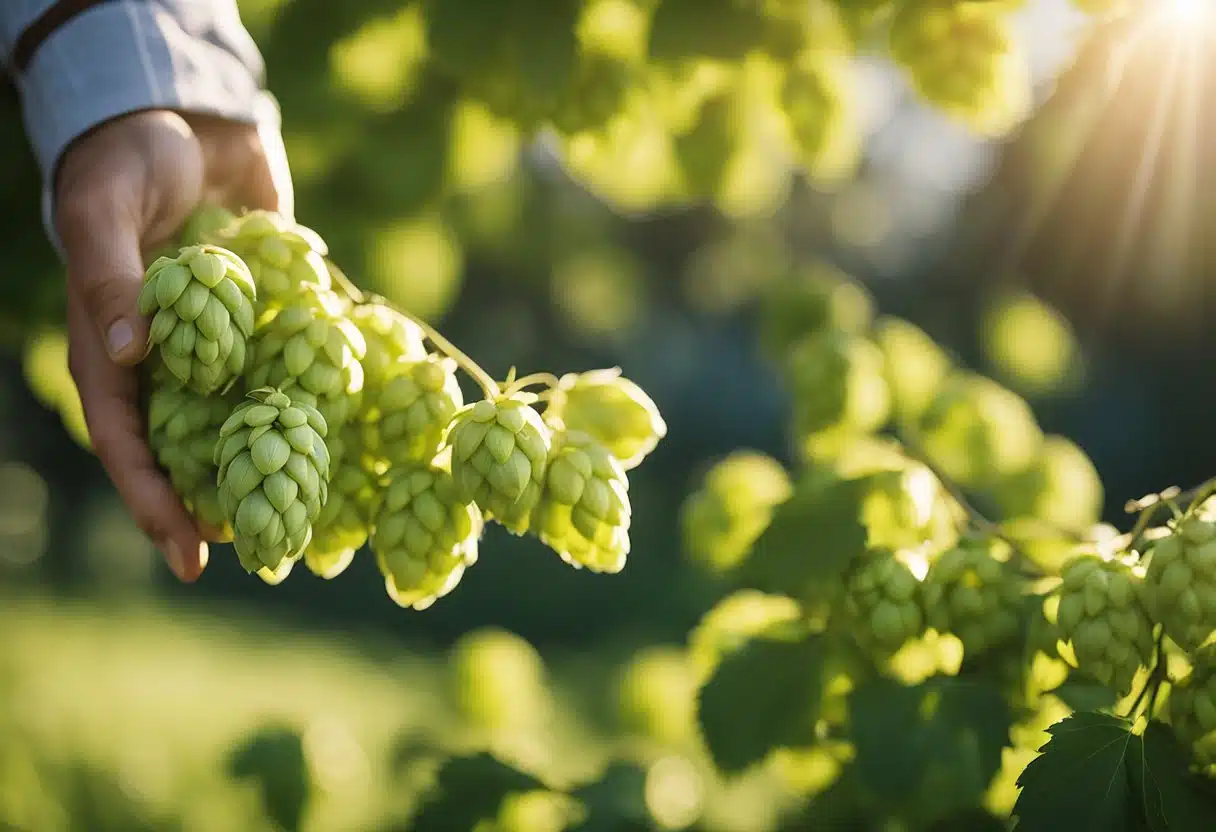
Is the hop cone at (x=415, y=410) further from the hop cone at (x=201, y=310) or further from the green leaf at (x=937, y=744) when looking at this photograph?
the green leaf at (x=937, y=744)

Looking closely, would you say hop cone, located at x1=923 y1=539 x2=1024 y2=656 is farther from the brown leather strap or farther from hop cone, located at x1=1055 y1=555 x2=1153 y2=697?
the brown leather strap

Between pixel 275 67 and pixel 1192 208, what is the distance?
10.0 metres

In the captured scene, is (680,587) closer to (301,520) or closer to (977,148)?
(977,148)

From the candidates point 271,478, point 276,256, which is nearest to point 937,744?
point 271,478

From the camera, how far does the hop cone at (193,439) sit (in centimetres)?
135

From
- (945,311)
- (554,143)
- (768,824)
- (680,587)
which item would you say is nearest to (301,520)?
(768,824)

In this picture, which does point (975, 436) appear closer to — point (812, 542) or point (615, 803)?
point (812, 542)

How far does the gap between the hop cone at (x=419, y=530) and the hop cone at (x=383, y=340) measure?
0.43ft

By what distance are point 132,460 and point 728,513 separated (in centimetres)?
123

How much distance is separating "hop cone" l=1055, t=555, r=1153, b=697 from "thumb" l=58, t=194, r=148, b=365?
1.21 m

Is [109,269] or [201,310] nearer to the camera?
[201,310]

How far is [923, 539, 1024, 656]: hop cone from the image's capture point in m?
1.61

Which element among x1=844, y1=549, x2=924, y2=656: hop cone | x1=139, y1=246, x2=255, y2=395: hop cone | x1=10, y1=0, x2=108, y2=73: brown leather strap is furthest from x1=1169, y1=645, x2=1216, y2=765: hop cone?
x1=10, y1=0, x2=108, y2=73: brown leather strap

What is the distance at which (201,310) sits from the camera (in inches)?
47.7
